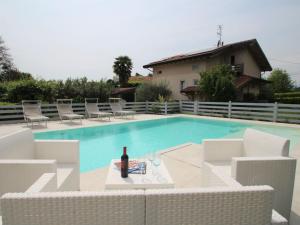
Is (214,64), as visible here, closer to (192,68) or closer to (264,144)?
(192,68)

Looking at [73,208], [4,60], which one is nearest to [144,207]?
[73,208]

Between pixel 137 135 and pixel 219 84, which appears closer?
pixel 137 135

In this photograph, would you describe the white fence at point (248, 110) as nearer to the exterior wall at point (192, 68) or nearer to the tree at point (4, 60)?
the exterior wall at point (192, 68)

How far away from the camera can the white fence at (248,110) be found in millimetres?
10797

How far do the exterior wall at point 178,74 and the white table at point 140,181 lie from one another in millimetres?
15411

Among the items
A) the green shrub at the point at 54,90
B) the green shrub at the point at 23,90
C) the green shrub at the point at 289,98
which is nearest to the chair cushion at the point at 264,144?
the green shrub at the point at 54,90

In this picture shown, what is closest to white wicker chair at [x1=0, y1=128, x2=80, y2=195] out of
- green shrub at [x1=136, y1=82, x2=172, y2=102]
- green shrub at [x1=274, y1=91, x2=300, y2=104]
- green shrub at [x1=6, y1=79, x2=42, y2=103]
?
green shrub at [x1=6, y1=79, x2=42, y2=103]

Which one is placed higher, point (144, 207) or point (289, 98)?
point (289, 98)

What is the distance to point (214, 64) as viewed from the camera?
1686cm

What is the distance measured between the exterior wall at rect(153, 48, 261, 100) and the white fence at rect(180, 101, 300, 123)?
352 cm

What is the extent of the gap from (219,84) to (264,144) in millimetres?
11096

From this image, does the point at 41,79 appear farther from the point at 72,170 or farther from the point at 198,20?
the point at 72,170

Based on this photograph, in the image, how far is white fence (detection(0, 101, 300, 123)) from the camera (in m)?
10.3

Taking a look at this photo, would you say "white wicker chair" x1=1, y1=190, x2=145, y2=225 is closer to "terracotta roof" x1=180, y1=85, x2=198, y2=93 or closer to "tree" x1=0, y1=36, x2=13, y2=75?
"terracotta roof" x1=180, y1=85, x2=198, y2=93
